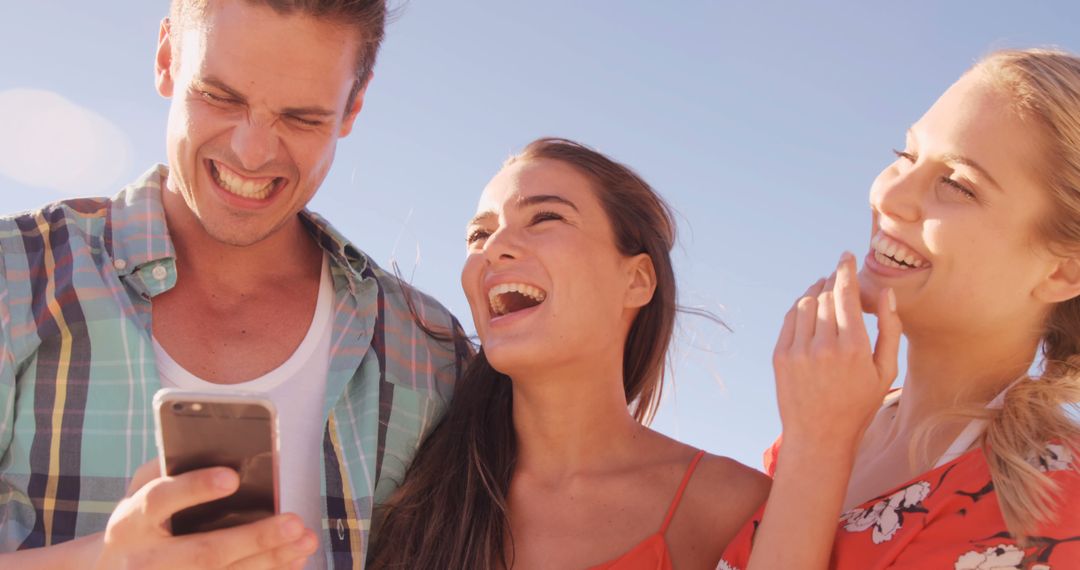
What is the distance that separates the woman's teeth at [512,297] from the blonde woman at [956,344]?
123cm

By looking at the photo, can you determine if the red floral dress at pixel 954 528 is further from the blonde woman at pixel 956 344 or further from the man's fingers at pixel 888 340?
the man's fingers at pixel 888 340

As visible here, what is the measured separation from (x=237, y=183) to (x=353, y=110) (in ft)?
2.72

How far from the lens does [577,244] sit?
14.7 feet

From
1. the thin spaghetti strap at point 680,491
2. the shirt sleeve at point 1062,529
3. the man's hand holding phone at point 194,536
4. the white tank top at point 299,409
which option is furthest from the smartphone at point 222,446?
the shirt sleeve at point 1062,529

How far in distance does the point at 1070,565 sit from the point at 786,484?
87 cm

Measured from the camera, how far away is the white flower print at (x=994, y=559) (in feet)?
9.59

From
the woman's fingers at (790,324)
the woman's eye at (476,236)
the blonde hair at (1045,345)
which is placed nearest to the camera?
the blonde hair at (1045,345)

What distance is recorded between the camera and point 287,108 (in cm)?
428

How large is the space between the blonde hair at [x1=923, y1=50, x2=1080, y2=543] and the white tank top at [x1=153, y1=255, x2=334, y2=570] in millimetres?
2557

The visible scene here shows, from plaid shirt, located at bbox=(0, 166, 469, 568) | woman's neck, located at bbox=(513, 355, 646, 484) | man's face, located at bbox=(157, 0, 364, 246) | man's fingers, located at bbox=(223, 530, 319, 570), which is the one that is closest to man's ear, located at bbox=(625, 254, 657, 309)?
woman's neck, located at bbox=(513, 355, 646, 484)

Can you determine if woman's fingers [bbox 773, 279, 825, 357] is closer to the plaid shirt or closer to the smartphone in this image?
the plaid shirt

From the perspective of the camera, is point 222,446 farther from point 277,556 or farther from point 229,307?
point 229,307

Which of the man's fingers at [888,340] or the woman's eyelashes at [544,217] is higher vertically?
the woman's eyelashes at [544,217]

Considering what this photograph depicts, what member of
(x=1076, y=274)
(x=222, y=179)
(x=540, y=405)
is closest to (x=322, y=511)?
(x=540, y=405)
